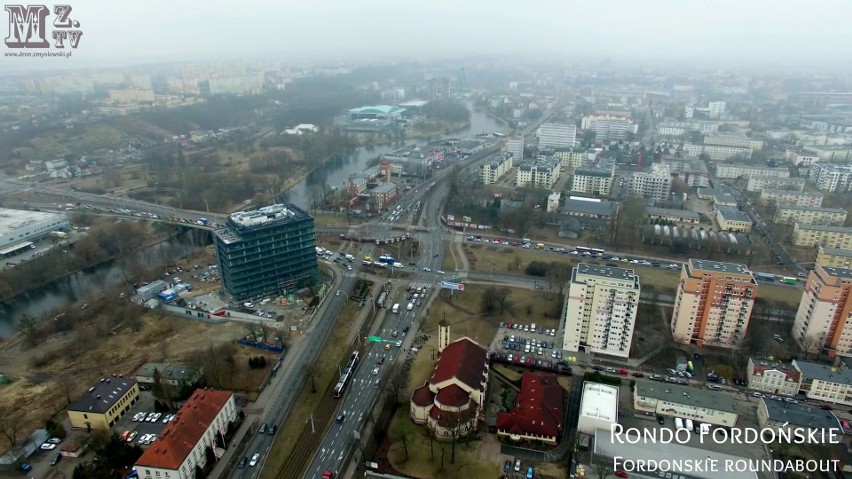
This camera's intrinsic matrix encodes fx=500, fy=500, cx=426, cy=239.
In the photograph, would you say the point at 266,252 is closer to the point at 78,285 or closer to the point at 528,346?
the point at 528,346

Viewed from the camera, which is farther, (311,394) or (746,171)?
(746,171)

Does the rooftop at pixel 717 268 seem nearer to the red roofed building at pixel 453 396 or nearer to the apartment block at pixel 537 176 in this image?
the red roofed building at pixel 453 396

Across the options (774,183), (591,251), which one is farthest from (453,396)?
(774,183)

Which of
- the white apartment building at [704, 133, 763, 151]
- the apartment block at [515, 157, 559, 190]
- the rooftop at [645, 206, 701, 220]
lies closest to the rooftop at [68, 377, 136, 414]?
the rooftop at [645, 206, 701, 220]

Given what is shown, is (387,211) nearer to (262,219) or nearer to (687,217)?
(262,219)

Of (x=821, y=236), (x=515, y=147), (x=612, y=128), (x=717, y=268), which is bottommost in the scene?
(x=821, y=236)

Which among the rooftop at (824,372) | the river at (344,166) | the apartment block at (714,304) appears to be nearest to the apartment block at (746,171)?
the apartment block at (714,304)

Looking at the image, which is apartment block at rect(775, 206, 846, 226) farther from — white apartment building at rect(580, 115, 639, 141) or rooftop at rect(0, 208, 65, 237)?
rooftop at rect(0, 208, 65, 237)
